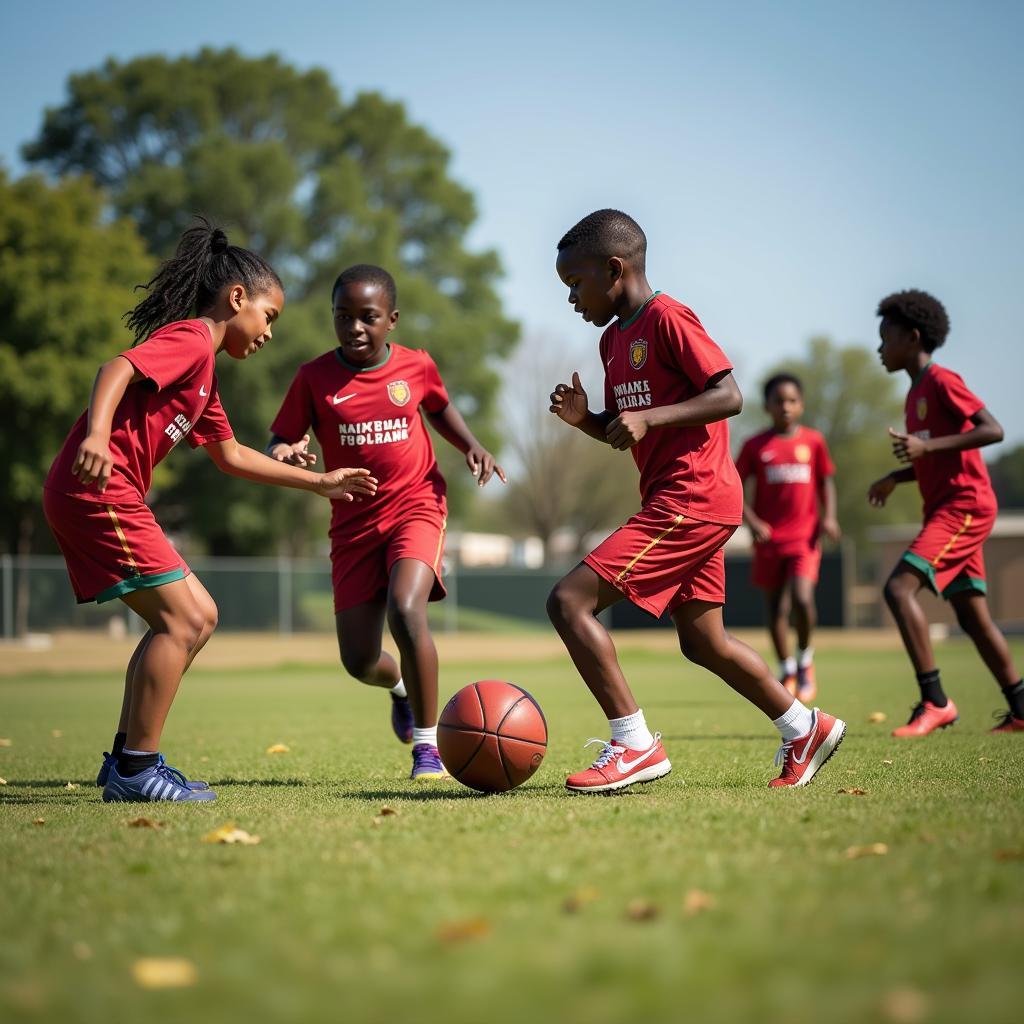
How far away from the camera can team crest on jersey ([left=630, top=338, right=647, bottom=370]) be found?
5238mm

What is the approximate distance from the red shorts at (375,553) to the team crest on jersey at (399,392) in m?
0.63

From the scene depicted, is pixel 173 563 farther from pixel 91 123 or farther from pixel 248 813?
pixel 91 123

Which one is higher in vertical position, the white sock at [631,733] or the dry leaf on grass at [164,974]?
the dry leaf on grass at [164,974]

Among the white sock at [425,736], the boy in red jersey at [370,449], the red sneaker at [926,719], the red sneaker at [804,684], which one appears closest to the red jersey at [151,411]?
the boy in red jersey at [370,449]

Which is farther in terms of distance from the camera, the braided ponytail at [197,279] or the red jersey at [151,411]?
the braided ponytail at [197,279]

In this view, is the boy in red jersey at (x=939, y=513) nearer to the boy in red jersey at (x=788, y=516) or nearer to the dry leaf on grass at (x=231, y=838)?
the boy in red jersey at (x=788, y=516)

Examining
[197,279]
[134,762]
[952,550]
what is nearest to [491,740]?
[134,762]

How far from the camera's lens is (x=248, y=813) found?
469 cm

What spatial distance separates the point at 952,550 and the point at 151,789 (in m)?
5.20

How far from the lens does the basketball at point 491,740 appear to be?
5.14 metres

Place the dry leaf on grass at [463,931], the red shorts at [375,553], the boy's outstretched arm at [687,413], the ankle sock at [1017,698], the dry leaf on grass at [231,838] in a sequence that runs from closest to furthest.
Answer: the dry leaf on grass at [463,931] → the dry leaf on grass at [231,838] → the boy's outstretched arm at [687,413] → the red shorts at [375,553] → the ankle sock at [1017,698]

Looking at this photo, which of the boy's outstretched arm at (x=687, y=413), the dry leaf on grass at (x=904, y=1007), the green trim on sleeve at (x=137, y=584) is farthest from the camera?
the green trim on sleeve at (x=137, y=584)

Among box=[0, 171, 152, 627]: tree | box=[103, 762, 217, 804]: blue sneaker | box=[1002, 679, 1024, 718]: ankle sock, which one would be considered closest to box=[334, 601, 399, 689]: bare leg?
box=[103, 762, 217, 804]: blue sneaker

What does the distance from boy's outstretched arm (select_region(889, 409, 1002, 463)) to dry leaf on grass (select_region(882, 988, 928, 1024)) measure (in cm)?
543
